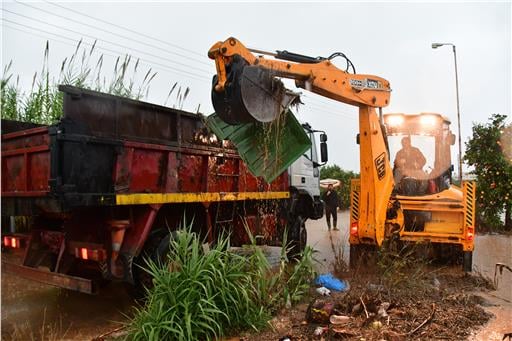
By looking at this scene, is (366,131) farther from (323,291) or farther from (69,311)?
(69,311)

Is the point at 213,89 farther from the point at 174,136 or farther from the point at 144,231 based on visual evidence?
the point at 144,231

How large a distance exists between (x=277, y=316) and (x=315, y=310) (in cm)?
43

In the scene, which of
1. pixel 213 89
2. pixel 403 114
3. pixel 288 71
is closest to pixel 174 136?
pixel 213 89

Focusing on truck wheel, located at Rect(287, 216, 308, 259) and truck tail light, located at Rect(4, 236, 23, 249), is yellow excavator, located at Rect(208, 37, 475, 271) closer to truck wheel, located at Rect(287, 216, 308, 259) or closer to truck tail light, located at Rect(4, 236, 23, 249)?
truck wheel, located at Rect(287, 216, 308, 259)

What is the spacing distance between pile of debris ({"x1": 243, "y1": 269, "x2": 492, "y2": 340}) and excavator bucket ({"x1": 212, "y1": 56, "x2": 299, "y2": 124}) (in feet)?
6.77

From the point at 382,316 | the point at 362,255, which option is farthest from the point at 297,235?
the point at 382,316

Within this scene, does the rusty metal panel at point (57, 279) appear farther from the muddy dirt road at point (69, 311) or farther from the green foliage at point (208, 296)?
the green foliage at point (208, 296)

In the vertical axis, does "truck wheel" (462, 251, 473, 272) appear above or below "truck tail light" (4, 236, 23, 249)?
below

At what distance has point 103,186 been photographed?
4.75m

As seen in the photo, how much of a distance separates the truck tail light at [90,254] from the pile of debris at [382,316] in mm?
1943

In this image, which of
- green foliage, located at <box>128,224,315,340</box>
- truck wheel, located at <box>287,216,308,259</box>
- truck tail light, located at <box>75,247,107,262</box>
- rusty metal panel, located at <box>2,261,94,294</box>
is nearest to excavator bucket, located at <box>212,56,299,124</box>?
green foliage, located at <box>128,224,315,340</box>

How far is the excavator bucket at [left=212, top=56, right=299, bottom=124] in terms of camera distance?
14.6ft

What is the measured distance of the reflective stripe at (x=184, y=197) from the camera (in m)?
Result: 4.87

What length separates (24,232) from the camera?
5.48 m
